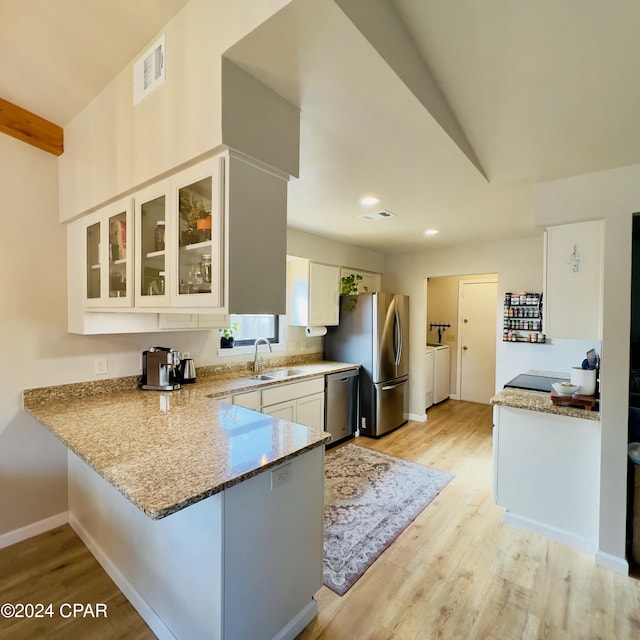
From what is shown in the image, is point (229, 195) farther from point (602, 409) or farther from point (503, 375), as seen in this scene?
point (503, 375)

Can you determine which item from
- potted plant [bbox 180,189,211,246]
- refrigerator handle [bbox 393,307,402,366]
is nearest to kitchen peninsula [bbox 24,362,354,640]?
potted plant [bbox 180,189,211,246]

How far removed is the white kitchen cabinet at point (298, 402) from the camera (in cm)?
302

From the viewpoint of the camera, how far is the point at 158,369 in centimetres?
250

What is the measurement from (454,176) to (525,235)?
7.27 feet

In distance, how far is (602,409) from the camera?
199cm

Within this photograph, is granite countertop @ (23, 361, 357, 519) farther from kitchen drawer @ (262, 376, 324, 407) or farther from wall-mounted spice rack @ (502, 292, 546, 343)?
wall-mounted spice rack @ (502, 292, 546, 343)

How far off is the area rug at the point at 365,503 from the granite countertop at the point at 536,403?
100 cm

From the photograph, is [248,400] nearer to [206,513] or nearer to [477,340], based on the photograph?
[206,513]

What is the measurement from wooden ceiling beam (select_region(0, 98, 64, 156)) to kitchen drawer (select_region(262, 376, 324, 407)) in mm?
2305

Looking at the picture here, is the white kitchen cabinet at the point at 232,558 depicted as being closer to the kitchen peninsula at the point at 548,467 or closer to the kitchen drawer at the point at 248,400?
the kitchen drawer at the point at 248,400

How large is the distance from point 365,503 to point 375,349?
1.80 metres

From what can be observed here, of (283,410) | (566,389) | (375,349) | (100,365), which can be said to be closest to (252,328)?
(283,410)

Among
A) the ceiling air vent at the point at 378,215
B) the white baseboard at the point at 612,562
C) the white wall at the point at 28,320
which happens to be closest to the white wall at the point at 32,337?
the white wall at the point at 28,320

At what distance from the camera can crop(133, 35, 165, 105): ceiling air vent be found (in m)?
1.51
